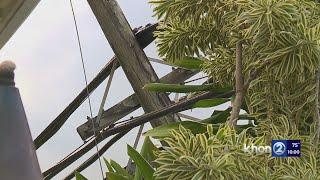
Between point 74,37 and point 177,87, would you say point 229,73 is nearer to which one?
point 177,87

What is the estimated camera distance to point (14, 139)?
466 mm

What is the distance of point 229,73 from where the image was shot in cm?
110

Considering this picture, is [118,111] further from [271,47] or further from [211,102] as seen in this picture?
[271,47]

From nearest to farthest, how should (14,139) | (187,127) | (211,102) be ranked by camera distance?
(14,139), (187,127), (211,102)

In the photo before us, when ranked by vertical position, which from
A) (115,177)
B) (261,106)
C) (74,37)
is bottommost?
(115,177)

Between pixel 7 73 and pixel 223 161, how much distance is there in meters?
0.37

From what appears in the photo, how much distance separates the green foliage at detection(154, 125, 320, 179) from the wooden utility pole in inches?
41.9

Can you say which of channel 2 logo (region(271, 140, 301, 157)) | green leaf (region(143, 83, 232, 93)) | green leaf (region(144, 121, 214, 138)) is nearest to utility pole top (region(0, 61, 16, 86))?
channel 2 logo (region(271, 140, 301, 157))

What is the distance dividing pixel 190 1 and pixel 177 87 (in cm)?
Answer: 41

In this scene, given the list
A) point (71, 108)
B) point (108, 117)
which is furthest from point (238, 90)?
point (71, 108)

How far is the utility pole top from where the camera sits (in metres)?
0.49

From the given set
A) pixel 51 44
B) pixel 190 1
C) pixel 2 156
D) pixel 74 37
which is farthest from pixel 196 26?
pixel 51 44

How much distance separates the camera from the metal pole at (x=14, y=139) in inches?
17.9

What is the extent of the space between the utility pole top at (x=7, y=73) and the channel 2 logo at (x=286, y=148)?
0.45 metres
